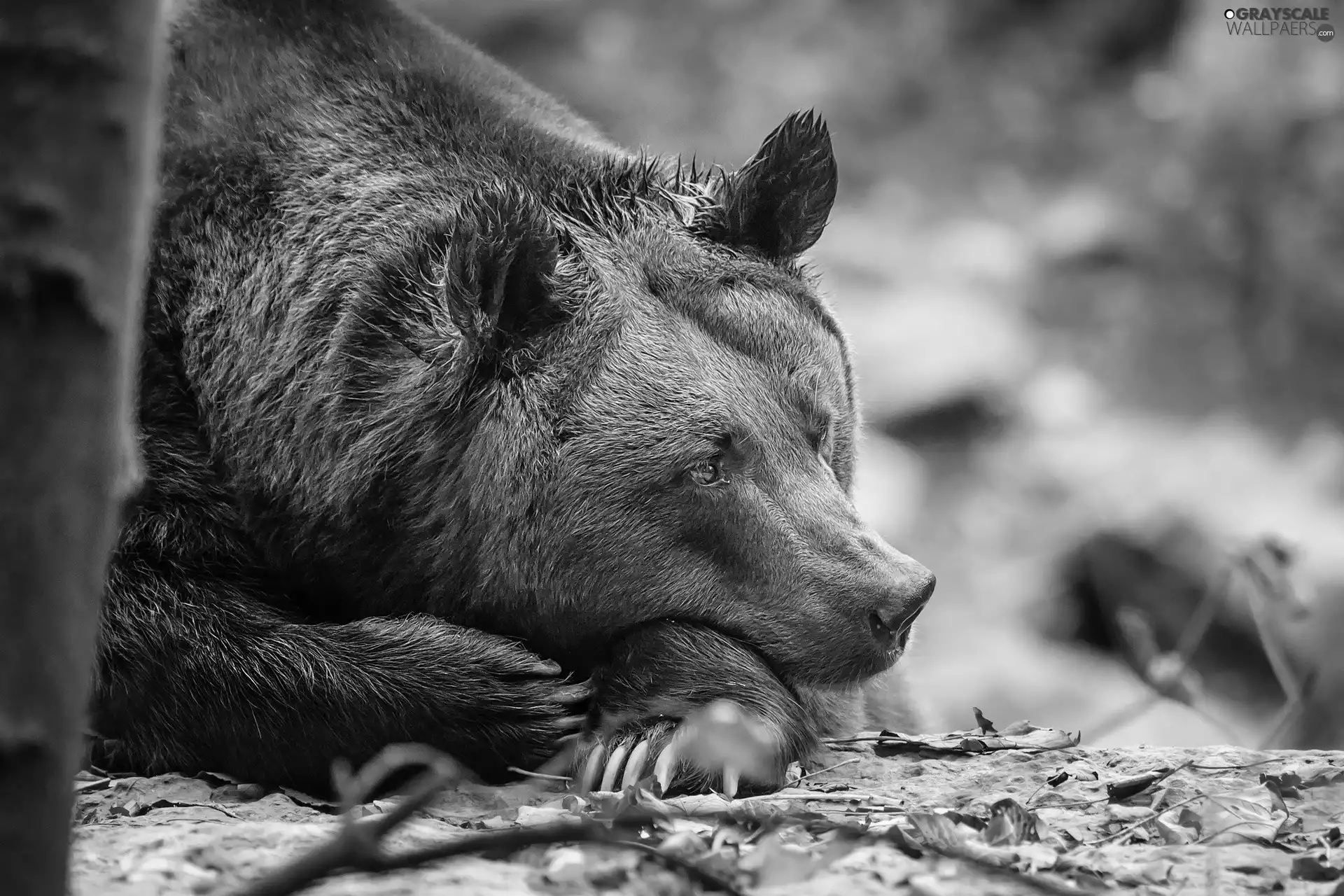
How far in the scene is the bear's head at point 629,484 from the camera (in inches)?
137

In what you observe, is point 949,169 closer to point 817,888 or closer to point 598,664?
point 598,664

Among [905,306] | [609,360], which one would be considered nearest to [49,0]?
[609,360]

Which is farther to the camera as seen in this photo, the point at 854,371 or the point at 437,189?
the point at 854,371

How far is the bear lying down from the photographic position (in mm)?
3381

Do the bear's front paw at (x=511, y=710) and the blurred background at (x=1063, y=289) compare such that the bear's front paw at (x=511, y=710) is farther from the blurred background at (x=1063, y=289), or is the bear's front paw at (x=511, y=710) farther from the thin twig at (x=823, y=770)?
the blurred background at (x=1063, y=289)

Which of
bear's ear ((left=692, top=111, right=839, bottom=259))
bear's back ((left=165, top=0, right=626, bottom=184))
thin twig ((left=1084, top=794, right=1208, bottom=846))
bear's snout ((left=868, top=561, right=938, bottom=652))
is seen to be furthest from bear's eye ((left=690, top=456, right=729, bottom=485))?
thin twig ((left=1084, top=794, right=1208, bottom=846))

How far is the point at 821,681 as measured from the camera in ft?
11.8

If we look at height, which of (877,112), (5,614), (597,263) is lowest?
(5,614)

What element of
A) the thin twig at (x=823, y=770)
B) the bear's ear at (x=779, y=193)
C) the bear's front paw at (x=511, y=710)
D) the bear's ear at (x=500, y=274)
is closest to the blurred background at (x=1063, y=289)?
the thin twig at (x=823, y=770)

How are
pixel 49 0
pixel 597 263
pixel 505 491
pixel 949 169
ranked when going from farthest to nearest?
1. pixel 949 169
2. pixel 597 263
3. pixel 505 491
4. pixel 49 0

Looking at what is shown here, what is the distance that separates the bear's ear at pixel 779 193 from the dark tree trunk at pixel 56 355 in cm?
237

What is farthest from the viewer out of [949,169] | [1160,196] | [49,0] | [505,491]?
[949,169]

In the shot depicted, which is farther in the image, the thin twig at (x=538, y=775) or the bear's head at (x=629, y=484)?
the bear's head at (x=629, y=484)

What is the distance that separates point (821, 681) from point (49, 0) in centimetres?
255
